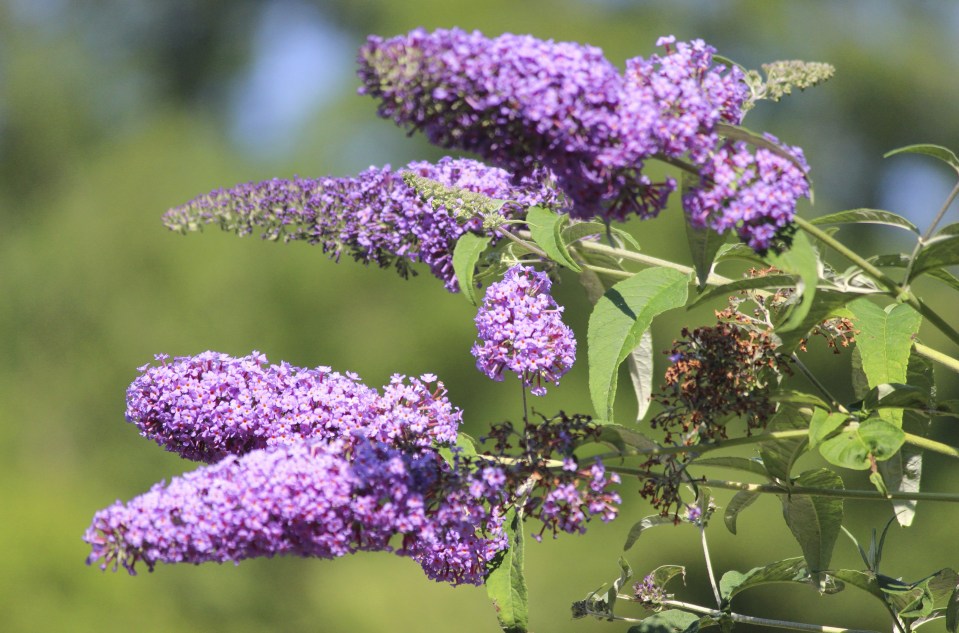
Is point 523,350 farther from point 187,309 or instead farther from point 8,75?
point 8,75

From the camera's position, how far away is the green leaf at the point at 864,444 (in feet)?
3.67

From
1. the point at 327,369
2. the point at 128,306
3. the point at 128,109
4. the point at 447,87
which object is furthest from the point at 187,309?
the point at 447,87

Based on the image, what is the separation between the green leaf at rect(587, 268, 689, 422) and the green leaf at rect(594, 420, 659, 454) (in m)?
0.02

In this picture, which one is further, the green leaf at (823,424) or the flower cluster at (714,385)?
the flower cluster at (714,385)

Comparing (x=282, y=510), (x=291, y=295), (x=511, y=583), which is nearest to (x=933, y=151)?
(x=511, y=583)

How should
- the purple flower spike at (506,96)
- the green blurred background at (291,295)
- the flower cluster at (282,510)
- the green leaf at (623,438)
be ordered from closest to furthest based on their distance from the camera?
the purple flower spike at (506,96), the flower cluster at (282,510), the green leaf at (623,438), the green blurred background at (291,295)

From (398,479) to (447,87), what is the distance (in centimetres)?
44

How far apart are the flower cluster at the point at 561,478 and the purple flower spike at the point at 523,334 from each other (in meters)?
0.18

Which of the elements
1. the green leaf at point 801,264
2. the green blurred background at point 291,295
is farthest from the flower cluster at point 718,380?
the green blurred background at point 291,295

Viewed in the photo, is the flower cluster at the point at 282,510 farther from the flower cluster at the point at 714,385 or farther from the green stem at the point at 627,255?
the green stem at the point at 627,255

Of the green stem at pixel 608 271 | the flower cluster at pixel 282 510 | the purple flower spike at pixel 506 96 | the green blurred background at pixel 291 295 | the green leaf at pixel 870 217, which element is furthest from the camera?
the green blurred background at pixel 291 295

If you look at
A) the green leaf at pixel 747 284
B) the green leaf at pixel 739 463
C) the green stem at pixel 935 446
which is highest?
the green leaf at pixel 747 284

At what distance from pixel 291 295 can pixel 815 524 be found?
514 centimetres

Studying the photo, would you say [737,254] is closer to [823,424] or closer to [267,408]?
[823,424]
